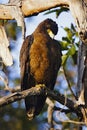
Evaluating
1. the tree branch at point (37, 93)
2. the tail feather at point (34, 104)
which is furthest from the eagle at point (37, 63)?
the tree branch at point (37, 93)

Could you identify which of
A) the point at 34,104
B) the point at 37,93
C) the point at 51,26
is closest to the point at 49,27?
the point at 51,26

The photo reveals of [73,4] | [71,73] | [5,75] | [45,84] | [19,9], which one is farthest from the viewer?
[71,73]

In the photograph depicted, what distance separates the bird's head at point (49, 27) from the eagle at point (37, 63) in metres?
0.03

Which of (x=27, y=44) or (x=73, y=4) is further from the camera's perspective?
(x=27, y=44)

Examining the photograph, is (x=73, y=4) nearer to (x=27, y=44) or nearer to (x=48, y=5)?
(x=48, y=5)

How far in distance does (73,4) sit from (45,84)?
115 cm

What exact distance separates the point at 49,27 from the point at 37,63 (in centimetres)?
45

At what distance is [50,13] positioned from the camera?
5543 mm

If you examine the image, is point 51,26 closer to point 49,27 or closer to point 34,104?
point 49,27

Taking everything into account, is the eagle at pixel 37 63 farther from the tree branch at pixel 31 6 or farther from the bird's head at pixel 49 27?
the tree branch at pixel 31 6

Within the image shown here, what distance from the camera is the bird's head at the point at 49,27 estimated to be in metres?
5.88

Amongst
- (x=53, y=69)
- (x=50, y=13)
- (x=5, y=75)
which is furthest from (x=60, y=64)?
(x=5, y=75)

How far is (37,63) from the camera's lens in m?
5.69

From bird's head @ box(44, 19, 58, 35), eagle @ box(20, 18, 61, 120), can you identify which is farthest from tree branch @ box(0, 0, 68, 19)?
bird's head @ box(44, 19, 58, 35)
